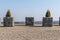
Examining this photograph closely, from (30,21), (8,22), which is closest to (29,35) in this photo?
(8,22)

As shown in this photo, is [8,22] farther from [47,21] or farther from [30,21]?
[47,21]

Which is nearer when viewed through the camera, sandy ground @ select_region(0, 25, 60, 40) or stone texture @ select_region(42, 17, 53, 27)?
sandy ground @ select_region(0, 25, 60, 40)

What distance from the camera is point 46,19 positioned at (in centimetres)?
2055

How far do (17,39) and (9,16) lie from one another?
1055cm

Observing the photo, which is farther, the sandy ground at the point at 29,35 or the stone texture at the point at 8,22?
the stone texture at the point at 8,22

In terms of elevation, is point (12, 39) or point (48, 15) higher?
point (48, 15)

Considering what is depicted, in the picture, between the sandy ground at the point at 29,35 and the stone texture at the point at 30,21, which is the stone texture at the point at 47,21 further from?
the sandy ground at the point at 29,35

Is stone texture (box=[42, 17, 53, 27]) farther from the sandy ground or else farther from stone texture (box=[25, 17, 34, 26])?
the sandy ground

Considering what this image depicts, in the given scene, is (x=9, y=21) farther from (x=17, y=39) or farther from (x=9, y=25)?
(x=17, y=39)

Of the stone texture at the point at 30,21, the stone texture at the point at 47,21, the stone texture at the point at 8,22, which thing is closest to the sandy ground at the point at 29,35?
the stone texture at the point at 8,22

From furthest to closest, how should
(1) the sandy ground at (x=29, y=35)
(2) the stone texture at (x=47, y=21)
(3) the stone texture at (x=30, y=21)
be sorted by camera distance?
(3) the stone texture at (x=30, y=21)
(2) the stone texture at (x=47, y=21)
(1) the sandy ground at (x=29, y=35)

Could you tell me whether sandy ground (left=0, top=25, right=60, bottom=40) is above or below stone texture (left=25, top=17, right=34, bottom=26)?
below

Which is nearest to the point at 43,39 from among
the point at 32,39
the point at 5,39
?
the point at 32,39

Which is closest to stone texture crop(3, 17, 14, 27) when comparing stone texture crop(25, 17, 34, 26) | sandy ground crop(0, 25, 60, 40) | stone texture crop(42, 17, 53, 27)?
stone texture crop(25, 17, 34, 26)
